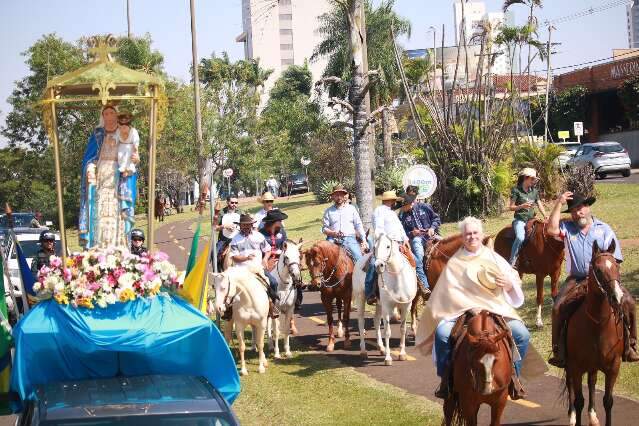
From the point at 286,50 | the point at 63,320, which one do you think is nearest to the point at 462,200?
the point at 63,320

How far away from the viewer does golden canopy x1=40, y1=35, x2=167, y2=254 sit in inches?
394

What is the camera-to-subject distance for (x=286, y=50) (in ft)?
456

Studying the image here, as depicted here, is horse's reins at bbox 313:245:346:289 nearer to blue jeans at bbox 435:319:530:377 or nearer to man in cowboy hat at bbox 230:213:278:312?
man in cowboy hat at bbox 230:213:278:312

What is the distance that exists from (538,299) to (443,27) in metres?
14.4

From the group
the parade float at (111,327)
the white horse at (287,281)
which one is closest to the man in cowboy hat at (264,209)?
the white horse at (287,281)

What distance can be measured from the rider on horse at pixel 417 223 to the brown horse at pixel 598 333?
21.8 ft

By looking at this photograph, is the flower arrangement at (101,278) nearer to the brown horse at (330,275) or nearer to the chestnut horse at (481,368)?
the chestnut horse at (481,368)

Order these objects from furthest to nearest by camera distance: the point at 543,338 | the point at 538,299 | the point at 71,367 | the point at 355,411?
the point at 538,299, the point at 543,338, the point at 355,411, the point at 71,367

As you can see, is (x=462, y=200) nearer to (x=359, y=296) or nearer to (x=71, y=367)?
Result: (x=359, y=296)

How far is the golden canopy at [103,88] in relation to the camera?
1001cm

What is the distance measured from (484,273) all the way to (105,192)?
4106 mm

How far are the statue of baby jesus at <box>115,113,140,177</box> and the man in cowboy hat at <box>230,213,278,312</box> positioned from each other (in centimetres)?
466

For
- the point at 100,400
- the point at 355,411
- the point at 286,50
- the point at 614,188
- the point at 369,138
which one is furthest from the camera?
the point at 286,50

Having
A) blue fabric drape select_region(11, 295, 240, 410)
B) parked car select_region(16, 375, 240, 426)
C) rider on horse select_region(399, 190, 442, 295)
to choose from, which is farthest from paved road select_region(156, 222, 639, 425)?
parked car select_region(16, 375, 240, 426)
